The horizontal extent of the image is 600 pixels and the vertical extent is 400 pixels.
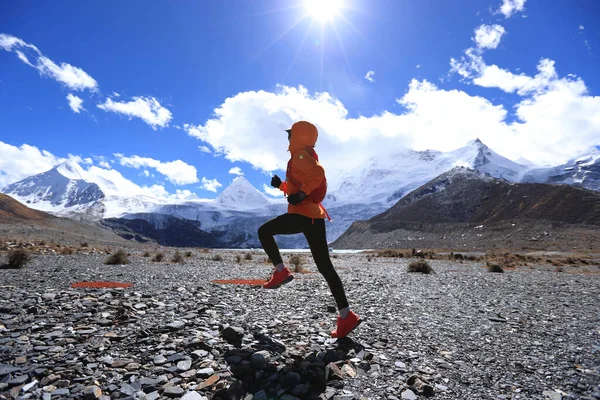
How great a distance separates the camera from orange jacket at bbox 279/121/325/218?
17.0 feet

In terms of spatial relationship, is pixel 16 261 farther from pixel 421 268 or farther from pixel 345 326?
pixel 421 268

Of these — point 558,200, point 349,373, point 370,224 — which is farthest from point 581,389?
point 370,224

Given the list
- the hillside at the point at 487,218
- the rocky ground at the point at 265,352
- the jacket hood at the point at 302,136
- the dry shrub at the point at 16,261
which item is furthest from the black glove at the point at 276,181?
the hillside at the point at 487,218

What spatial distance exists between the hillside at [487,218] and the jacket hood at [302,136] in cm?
10132

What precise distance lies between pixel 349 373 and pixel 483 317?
5231mm

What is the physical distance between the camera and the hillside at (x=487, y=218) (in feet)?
316

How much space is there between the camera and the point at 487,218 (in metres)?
128

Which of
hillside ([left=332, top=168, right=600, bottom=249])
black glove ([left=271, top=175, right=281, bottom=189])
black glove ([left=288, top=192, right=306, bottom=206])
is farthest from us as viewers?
hillside ([left=332, top=168, right=600, bottom=249])

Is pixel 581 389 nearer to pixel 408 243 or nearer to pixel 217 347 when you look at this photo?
pixel 217 347

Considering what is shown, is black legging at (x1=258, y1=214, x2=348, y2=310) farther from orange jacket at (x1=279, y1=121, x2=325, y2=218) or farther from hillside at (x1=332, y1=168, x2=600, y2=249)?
hillside at (x1=332, y1=168, x2=600, y2=249)

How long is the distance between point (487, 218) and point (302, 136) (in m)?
143

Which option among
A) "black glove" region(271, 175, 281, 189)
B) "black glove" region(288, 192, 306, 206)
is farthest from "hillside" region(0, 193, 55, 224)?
"black glove" region(288, 192, 306, 206)

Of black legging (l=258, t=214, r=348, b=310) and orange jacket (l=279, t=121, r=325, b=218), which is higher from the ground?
orange jacket (l=279, t=121, r=325, b=218)

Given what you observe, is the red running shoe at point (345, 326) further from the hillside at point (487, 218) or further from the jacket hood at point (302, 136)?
the hillside at point (487, 218)
